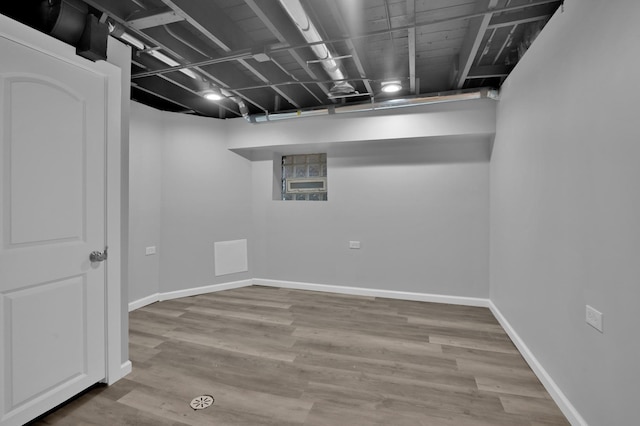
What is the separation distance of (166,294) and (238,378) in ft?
7.95

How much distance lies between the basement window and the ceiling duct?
147 cm

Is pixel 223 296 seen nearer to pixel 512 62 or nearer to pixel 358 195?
pixel 358 195

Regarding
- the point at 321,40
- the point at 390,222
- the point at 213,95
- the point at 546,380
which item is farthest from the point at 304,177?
the point at 546,380

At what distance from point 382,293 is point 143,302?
326 cm

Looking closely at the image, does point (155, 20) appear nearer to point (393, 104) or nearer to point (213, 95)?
point (213, 95)

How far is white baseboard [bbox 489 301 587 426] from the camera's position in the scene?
71.9 inches

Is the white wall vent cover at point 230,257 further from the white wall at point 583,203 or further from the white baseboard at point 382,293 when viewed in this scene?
the white wall at point 583,203

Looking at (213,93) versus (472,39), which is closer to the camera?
(472,39)

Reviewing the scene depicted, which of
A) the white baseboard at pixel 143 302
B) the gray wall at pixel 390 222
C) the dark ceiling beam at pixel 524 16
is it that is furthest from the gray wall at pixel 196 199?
the dark ceiling beam at pixel 524 16

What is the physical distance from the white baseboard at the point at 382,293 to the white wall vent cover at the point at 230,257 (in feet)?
1.28

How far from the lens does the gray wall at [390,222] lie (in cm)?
403

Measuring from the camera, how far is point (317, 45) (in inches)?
101

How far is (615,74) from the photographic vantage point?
4.94 ft

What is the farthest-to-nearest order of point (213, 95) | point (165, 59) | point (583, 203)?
point (213, 95), point (165, 59), point (583, 203)
